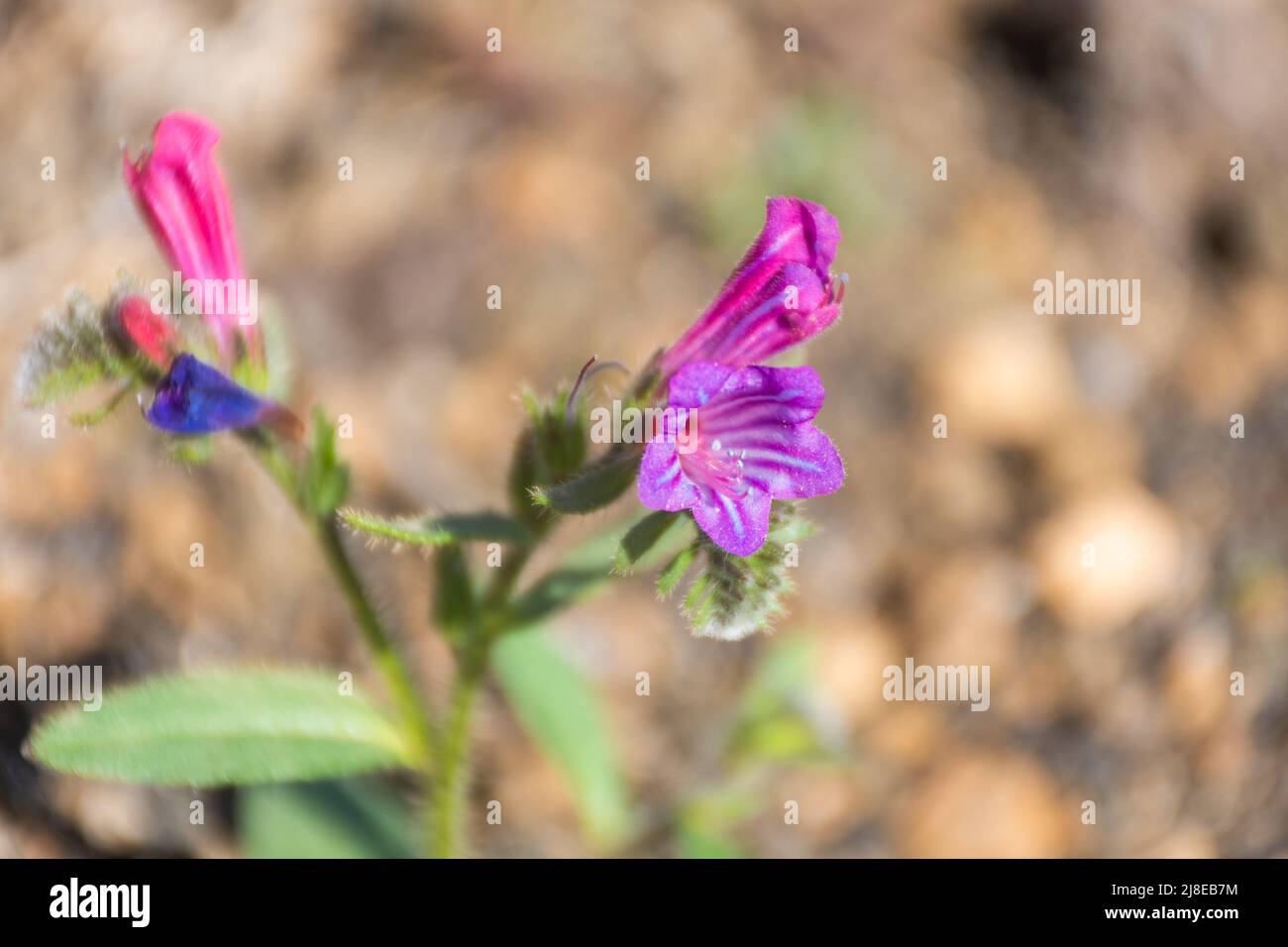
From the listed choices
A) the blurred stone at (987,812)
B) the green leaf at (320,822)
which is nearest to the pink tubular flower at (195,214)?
the green leaf at (320,822)

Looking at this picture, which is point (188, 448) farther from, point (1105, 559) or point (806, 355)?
point (1105, 559)

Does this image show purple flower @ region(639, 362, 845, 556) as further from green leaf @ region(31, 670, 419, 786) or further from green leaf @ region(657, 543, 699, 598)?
green leaf @ region(31, 670, 419, 786)

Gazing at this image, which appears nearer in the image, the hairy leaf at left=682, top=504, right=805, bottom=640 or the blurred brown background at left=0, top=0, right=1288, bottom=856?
the hairy leaf at left=682, top=504, right=805, bottom=640

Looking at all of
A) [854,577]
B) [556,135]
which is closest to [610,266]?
[556,135]

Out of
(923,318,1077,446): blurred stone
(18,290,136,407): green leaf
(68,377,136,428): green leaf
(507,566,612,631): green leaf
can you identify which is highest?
(923,318,1077,446): blurred stone

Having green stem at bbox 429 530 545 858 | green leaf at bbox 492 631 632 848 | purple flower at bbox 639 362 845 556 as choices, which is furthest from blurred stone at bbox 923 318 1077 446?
purple flower at bbox 639 362 845 556

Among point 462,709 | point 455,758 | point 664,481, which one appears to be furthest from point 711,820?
point 664,481

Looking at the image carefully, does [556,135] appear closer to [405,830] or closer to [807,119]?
Answer: [807,119]
